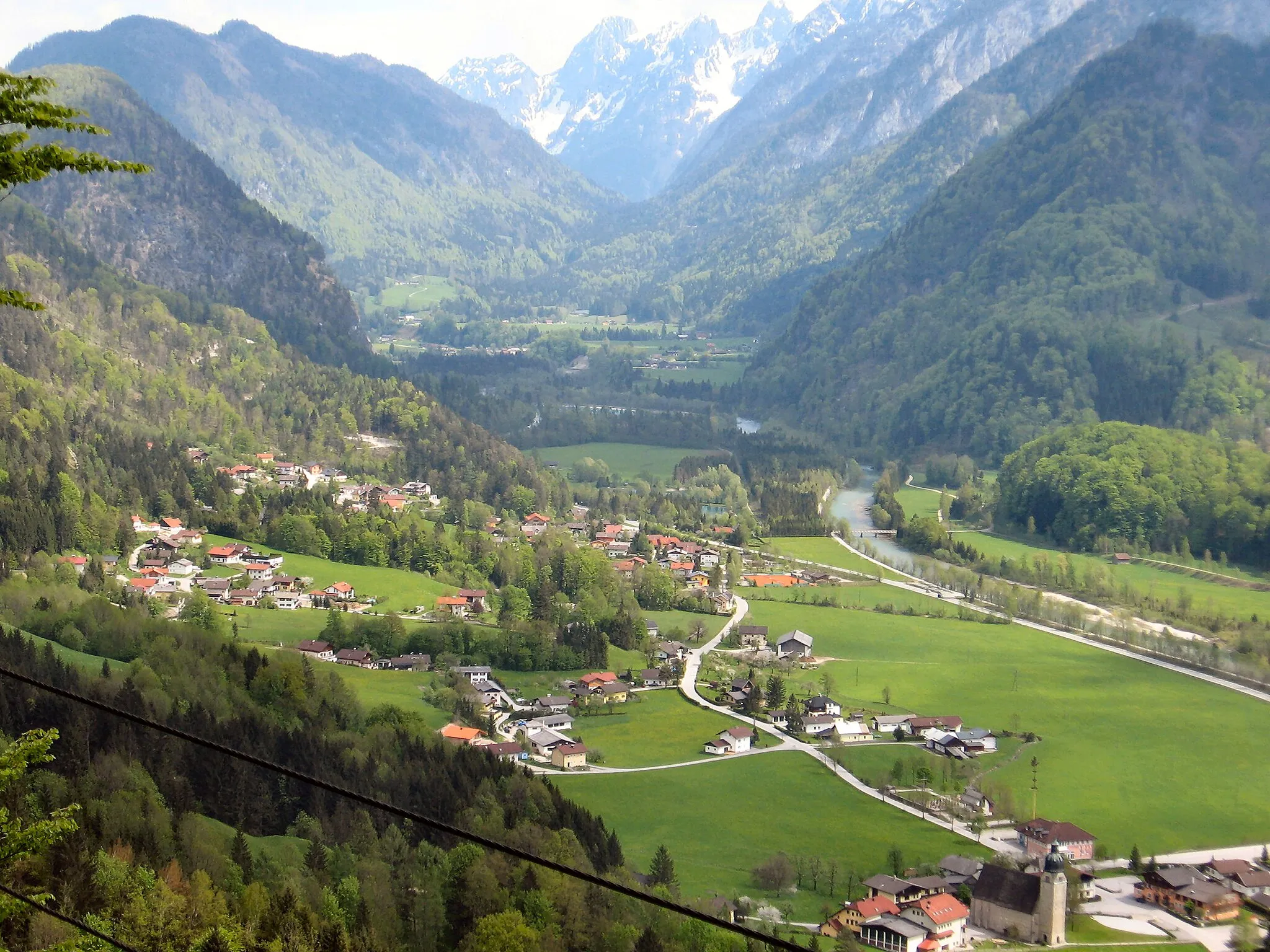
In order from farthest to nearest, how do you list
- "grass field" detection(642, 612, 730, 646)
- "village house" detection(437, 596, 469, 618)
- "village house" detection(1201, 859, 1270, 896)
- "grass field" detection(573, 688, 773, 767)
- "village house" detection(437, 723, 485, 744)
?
1. "village house" detection(437, 596, 469, 618)
2. "grass field" detection(642, 612, 730, 646)
3. "grass field" detection(573, 688, 773, 767)
4. "village house" detection(437, 723, 485, 744)
5. "village house" detection(1201, 859, 1270, 896)

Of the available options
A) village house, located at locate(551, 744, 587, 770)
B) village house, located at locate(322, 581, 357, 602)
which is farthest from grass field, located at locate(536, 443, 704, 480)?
village house, located at locate(551, 744, 587, 770)

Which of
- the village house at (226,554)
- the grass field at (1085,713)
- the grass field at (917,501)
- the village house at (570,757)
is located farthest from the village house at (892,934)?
the grass field at (917,501)

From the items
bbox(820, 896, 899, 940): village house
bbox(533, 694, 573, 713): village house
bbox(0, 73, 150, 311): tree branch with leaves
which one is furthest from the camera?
bbox(533, 694, 573, 713): village house

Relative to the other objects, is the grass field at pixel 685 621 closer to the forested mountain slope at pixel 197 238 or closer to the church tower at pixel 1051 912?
→ the church tower at pixel 1051 912

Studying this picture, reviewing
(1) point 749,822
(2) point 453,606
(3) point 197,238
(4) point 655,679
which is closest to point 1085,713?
(4) point 655,679

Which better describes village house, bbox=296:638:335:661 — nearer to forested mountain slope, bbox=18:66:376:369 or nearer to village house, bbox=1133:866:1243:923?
village house, bbox=1133:866:1243:923

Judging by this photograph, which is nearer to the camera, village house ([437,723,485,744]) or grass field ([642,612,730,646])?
village house ([437,723,485,744])

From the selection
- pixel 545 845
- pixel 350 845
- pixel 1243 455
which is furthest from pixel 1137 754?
pixel 1243 455
